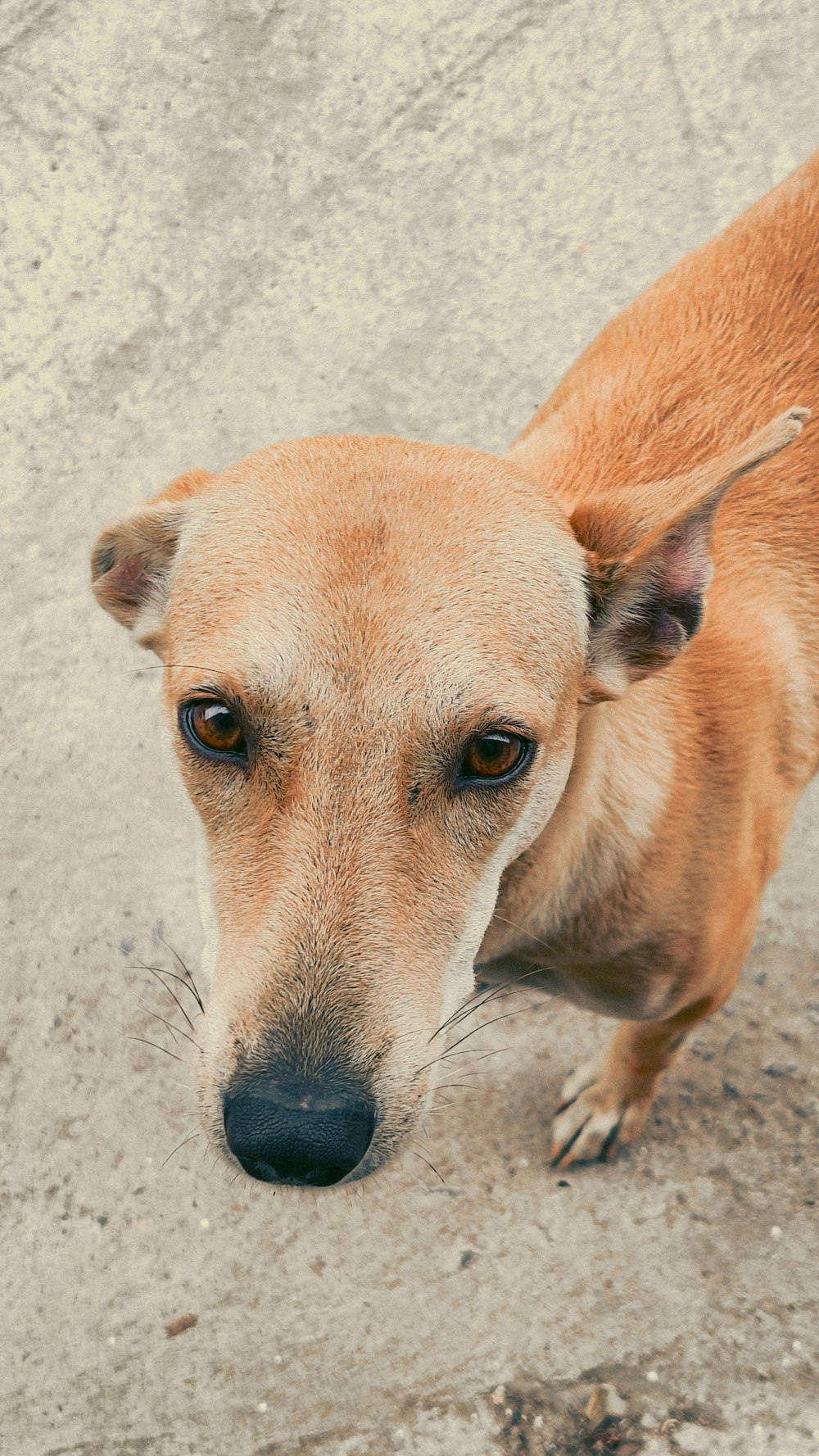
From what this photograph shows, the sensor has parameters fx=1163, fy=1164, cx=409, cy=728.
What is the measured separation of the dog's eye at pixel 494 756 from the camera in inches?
88.3

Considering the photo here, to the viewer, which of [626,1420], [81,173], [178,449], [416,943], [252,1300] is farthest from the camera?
[81,173]

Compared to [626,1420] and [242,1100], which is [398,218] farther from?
[626,1420]

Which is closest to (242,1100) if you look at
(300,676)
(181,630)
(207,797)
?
(207,797)

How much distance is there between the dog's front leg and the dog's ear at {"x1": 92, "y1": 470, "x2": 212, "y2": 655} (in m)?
1.99

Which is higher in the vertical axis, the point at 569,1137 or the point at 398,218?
the point at 398,218

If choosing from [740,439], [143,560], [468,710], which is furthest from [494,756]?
[740,439]

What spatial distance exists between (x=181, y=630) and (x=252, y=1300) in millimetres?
2285

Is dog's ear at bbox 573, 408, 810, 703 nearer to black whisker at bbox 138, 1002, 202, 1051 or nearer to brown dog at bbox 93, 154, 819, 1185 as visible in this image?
brown dog at bbox 93, 154, 819, 1185

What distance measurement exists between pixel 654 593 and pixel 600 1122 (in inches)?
80.0

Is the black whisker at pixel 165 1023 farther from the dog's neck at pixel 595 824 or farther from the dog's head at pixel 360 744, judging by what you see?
the dog's head at pixel 360 744

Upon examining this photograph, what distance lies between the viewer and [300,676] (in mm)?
2115

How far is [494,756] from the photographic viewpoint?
228 centimetres

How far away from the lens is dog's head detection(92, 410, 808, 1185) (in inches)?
80.9

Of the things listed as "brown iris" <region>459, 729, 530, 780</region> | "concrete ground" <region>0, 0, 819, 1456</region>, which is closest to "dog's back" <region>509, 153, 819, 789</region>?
"brown iris" <region>459, 729, 530, 780</region>
